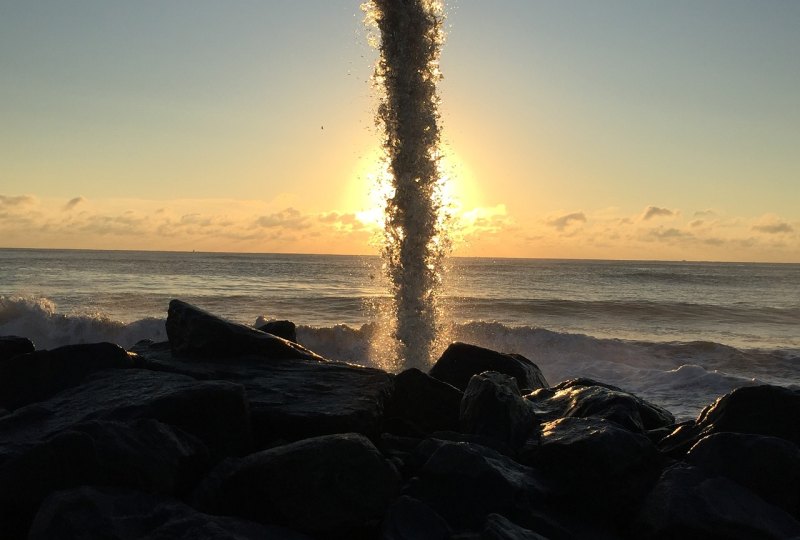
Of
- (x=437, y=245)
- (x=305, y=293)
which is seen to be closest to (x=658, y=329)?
(x=437, y=245)

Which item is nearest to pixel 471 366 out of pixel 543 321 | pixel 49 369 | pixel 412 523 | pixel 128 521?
pixel 412 523

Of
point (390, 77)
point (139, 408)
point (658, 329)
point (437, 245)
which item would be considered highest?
point (390, 77)

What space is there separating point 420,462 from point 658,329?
24783mm

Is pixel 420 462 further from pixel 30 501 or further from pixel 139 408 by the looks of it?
pixel 30 501

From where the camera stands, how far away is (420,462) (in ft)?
16.1

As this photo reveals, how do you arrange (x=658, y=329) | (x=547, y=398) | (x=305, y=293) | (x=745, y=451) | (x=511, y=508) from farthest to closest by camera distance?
(x=305, y=293) → (x=658, y=329) → (x=547, y=398) → (x=745, y=451) → (x=511, y=508)

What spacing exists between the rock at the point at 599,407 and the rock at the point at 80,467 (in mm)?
3473

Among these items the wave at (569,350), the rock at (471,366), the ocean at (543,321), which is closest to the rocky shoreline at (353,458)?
the rock at (471,366)

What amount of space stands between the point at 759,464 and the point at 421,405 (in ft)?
9.37

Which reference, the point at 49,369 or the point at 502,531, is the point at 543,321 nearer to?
the point at 49,369

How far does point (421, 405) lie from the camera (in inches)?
251

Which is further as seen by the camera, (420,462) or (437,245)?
(437,245)

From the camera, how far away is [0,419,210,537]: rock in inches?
154

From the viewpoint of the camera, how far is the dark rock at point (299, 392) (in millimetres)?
5109
